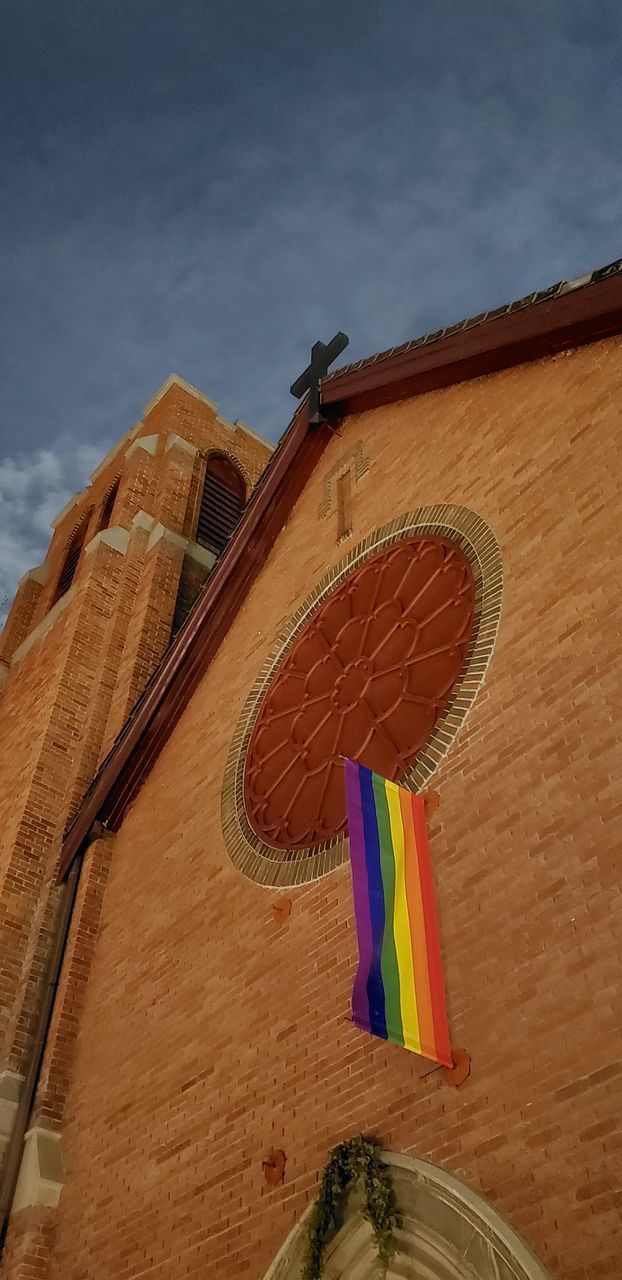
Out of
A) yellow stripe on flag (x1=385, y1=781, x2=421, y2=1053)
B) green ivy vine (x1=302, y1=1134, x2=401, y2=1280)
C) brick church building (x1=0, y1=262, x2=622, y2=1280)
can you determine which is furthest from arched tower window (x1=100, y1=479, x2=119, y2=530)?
green ivy vine (x1=302, y1=1134, x2=401, y2=1280)

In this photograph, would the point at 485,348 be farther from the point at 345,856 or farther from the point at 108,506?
the point at 108,506

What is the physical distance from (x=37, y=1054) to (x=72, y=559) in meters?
8.77

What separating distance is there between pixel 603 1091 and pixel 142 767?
228 inches

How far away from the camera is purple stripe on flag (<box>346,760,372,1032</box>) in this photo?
4227 millimetres

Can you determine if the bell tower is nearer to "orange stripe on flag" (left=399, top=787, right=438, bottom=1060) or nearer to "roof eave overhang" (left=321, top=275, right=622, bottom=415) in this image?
"roof eave overhang" (left=321, top=275, right=622, bottom=415)

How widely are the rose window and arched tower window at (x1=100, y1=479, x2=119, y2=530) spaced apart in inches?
297

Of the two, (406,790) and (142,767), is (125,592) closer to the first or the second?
(142,767)

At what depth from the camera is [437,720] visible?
5762mm

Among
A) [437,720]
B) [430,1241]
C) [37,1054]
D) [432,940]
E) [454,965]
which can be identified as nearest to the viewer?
[430,1241]

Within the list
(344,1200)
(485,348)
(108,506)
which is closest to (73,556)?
(108,506)

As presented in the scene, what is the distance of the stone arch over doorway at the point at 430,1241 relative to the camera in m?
3.68

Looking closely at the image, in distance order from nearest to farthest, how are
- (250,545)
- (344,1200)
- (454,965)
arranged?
(344,1200)
(454,965)
(250,545)

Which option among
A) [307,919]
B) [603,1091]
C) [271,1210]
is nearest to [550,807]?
[603,1091]

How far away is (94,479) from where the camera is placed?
16766 mm
